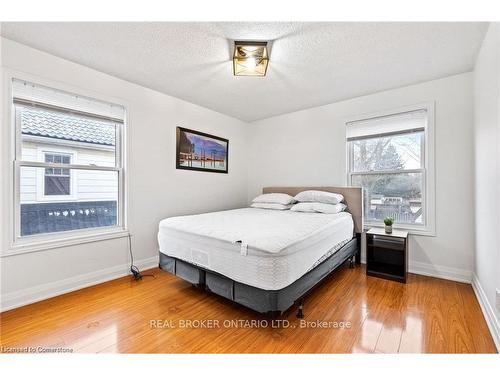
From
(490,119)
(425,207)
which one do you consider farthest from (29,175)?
(425,207)

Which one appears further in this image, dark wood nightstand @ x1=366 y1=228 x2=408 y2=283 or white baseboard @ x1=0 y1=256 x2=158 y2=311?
dark wood nightstand @ x1=366 y1=228 x2=408 y2=283

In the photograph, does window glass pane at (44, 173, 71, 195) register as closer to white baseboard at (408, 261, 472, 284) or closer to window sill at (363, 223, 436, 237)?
window sill at (363, 223, 436, 237)

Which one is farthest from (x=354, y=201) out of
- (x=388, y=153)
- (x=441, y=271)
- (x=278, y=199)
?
(x=441, y=271)

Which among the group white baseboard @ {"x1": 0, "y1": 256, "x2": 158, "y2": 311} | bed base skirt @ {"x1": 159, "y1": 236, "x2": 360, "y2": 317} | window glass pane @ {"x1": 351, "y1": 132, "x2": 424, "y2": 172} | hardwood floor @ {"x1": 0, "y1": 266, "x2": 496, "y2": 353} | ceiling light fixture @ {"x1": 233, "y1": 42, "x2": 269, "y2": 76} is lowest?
hardwood floor @ {"x1": 0, "y1": 266, "x2": 496, "y2": 353}

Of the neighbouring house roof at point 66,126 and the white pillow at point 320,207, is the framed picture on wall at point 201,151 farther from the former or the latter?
the white pillow at point 320,207

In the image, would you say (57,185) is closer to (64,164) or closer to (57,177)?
(57,177)

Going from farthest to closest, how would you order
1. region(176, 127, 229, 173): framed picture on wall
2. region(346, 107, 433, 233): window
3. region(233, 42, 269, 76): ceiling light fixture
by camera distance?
region(176, 127, 229, 173): framed picture on wall, region(346, 107, 433, 233): window, region(233, 42, 269, 76): ceiling light fixture

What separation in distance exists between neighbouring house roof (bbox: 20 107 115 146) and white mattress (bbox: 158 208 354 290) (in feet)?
4.38

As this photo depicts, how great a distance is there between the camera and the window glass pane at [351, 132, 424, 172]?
2924 millimetres

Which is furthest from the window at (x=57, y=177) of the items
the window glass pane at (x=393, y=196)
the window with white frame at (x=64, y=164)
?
the window glass pane at (x=393, y=196)

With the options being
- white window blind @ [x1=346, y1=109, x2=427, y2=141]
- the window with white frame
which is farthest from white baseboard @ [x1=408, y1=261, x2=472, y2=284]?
the window with white frame

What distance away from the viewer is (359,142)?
11.0 feet

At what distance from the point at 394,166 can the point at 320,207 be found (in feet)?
3.86
